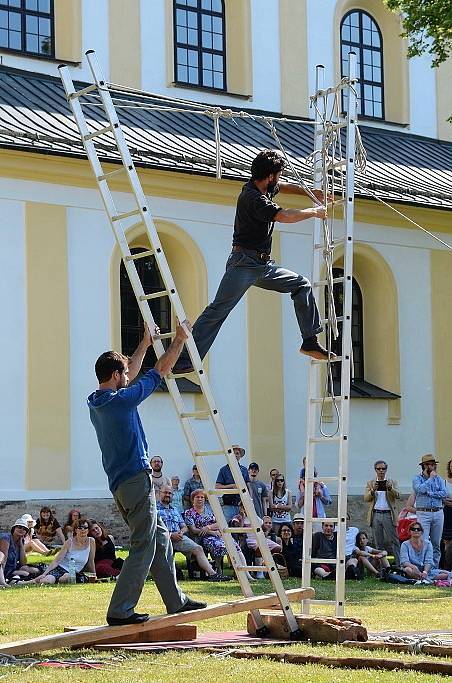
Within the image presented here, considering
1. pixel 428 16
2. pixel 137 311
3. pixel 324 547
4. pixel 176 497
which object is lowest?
pixel 324 547

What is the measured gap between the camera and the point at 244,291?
11594 millimetres

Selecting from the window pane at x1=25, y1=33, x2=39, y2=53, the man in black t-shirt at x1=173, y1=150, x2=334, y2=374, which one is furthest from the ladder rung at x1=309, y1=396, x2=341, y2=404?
the window pane at x1=25, y1=33, x2=39, y2=53

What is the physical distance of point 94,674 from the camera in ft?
30.3

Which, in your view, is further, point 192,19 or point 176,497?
point 192,19

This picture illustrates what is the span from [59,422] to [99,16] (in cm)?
930

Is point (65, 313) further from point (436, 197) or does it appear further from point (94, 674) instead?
point (94, 674)

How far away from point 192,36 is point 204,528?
564 inches

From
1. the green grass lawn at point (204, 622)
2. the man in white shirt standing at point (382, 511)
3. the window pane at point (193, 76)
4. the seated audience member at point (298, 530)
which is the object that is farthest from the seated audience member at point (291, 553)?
the window pane at point (193, 76)

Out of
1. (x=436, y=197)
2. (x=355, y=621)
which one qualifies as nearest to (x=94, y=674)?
(x=355, y=621)

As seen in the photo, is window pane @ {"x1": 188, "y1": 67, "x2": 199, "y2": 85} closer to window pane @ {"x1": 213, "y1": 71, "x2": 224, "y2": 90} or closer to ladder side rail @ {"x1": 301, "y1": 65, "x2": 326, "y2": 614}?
window pane @ {"x1": 213, "y1": 71, "x2": 224, "y2": 90}

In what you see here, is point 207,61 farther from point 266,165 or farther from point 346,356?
point 266,165

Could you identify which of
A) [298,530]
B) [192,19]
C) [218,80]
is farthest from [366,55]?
[298,530]

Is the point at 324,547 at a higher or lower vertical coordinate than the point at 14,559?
higher

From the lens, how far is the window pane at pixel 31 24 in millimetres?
29250
